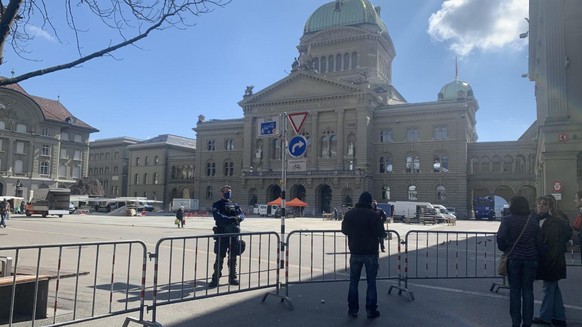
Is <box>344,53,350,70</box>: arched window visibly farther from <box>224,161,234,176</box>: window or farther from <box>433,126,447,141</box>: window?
<box>224,161,234,176</box>: window

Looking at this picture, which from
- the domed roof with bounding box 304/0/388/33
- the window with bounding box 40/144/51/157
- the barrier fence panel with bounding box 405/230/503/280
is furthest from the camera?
the domed roof with bounding box 304/0/388/33

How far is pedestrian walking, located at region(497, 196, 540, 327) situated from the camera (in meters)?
6.43

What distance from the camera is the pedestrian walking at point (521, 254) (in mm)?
6434

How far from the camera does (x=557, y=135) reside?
57.4 ft

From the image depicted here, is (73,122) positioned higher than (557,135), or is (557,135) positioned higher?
(73,122)

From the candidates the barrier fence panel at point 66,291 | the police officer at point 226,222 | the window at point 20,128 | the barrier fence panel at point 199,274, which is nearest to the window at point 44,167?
the window at point 20,128

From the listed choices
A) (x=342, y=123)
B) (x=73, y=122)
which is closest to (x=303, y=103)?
(x=342, y=123)

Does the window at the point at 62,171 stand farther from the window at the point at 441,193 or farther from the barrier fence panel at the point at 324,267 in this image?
the barrier fence panel at the point at 324,267

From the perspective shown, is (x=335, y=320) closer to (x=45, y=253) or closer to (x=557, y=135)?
(x=45, y=253)

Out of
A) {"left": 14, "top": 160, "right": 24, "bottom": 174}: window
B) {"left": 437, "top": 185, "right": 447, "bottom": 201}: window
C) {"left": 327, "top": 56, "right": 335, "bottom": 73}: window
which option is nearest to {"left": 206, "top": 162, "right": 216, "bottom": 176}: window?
{"left": 327, "top": 56, "right": 335, "bottom": 73}: window

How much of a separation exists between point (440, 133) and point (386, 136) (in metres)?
7.58

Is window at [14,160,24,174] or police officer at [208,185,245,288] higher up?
window at [14,160,24,174]

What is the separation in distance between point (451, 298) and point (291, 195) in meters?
59.9

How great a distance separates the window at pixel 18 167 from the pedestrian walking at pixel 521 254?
7589 cm
